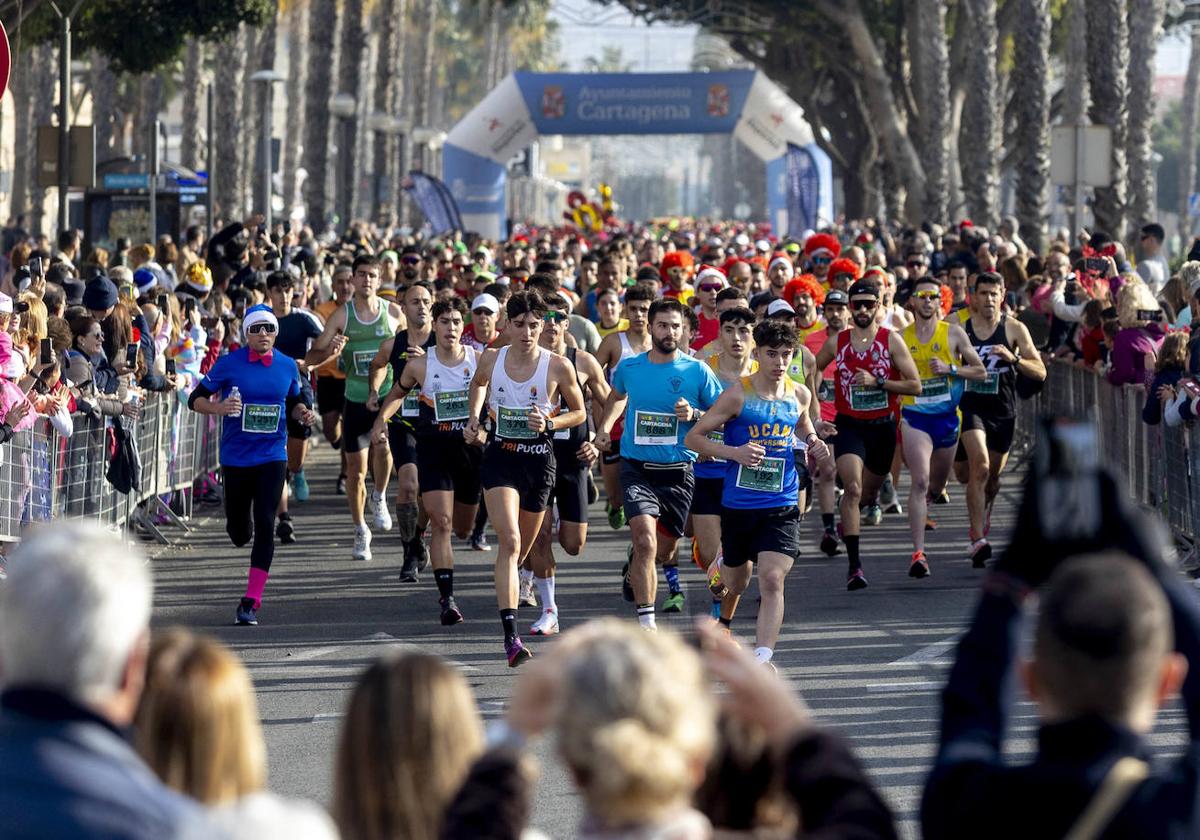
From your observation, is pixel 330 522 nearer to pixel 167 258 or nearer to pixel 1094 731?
pixel 167 258

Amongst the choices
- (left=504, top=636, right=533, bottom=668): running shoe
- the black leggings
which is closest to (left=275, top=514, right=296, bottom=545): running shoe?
the black leggings

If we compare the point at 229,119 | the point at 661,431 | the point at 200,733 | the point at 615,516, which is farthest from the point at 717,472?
the point at 229,119

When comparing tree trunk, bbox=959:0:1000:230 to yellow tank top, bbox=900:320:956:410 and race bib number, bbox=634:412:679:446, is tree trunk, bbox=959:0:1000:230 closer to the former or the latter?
yellow tank top, bbox=900:320:956:410

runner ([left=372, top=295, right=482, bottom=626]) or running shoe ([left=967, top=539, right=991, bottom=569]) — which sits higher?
runner ([left=372, top=295, right=482, bottom=626])

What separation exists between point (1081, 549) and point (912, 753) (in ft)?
16.8

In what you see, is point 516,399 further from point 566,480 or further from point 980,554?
point 980,554

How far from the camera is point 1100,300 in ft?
Answer: 51.9

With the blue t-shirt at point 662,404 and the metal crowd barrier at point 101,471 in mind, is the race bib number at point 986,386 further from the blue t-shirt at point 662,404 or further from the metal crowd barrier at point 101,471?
the metal crowd barrier at point 101,471

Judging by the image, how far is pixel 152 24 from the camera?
1062 inches

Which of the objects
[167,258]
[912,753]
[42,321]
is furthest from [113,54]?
[912,753]

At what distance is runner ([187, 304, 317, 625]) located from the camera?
1162cm

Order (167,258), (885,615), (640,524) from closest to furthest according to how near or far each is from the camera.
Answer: (640,524) → (885,615) → (167,258)

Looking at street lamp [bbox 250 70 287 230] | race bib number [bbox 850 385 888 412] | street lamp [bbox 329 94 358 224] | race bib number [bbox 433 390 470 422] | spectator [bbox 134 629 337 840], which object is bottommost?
spectator [bbox 134 629 337 840]

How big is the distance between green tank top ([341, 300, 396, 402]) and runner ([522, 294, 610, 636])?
2.96 m
